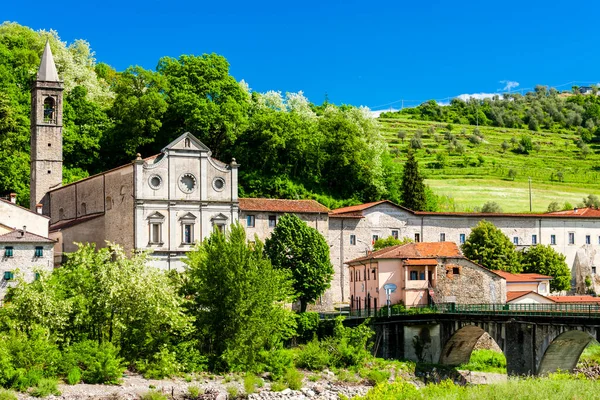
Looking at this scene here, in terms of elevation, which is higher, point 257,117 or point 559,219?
point 257,117

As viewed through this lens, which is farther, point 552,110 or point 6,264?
point 552,110

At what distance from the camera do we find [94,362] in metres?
52.9

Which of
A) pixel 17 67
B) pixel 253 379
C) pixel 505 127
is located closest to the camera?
pixel 253 379

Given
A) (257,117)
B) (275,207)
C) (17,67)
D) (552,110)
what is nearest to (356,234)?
(275,207)

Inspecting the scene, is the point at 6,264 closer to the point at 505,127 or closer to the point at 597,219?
the point at 597,219

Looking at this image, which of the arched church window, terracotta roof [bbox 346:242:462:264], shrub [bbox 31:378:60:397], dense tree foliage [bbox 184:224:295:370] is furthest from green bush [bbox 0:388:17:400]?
the arched church window

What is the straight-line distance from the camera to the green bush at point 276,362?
188ft

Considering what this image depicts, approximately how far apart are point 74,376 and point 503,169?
90.6 m

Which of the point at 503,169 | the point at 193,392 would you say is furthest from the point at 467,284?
the point at 503,169

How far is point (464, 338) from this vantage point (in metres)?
62.6

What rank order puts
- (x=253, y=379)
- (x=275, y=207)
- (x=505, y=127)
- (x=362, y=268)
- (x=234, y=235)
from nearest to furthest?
(x=253, y=379) → (x=234, y=235) → (x=362, y=268) → (x=275, y=207) → (x=505, y=127)

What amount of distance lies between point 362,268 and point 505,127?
370ft

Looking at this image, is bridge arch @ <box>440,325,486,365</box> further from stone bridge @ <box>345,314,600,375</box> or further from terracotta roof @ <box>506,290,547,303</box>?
terracotta roof @ <box>506,290,547,303</box>

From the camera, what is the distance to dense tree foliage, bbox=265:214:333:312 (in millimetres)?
68688
